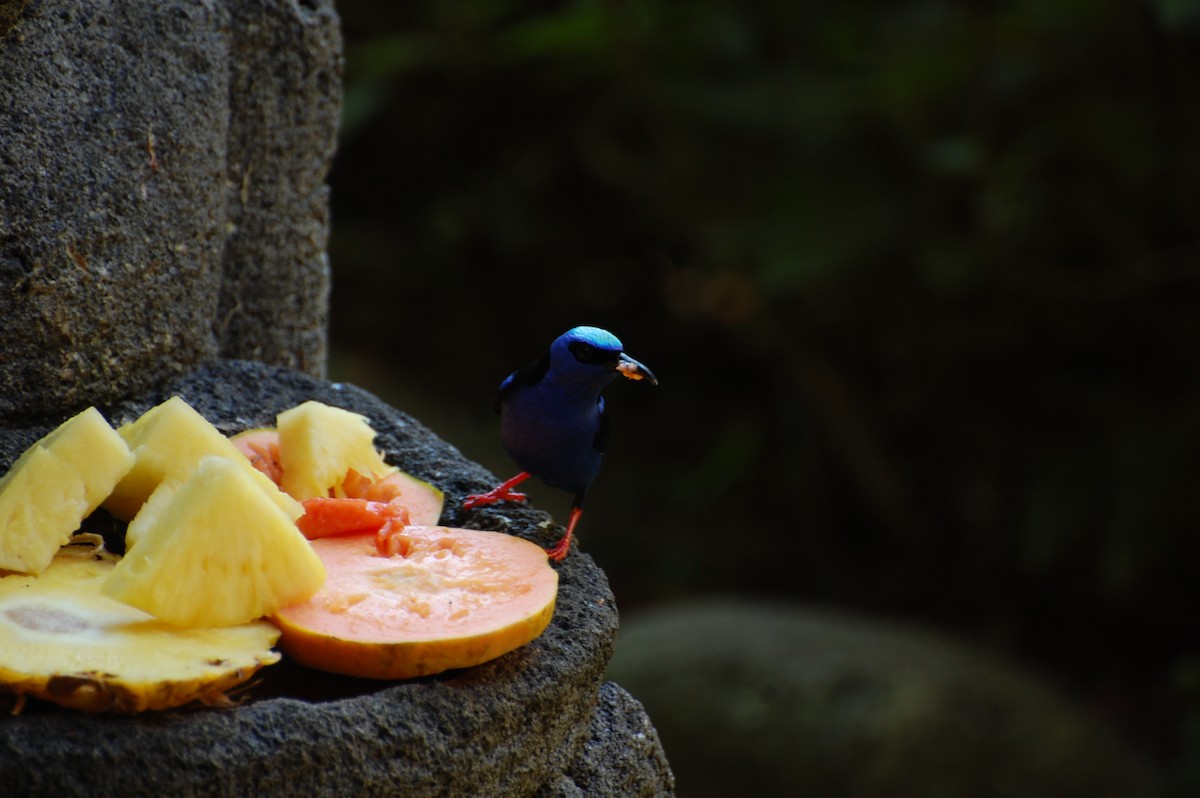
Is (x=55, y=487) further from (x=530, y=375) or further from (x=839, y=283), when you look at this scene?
(x=839, y=283)

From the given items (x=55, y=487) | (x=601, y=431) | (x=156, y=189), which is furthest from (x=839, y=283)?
(x=55, y=487)

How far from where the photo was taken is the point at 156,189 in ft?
6.73

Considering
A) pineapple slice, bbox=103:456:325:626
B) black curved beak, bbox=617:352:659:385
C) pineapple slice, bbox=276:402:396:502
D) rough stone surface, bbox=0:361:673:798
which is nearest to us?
rough stone surface, bbox=0:361:673:798

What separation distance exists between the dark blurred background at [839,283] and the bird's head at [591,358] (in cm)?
275

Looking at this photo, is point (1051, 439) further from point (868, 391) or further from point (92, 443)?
point (92, 443)

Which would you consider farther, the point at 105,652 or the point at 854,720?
the point at 854,720

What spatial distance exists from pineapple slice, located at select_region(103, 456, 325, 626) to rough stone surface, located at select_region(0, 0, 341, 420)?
23.2 inches

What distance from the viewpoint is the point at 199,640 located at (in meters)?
1.38

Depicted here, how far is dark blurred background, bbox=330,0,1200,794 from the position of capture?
4.71 meters

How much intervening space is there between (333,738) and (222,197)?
1204mm

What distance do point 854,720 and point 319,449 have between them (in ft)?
9.42

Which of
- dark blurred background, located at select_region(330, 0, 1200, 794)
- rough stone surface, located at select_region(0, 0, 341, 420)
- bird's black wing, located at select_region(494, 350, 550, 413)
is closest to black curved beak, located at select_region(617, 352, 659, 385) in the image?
bird's black wing, located at select_region(494, 350, 550, 413)

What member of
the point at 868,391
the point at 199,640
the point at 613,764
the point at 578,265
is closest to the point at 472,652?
the point at 199,640

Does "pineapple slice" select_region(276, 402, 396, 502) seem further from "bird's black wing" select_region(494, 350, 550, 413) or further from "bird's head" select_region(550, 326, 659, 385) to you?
"bird's head" select_region(550, 326, 659, 385)
